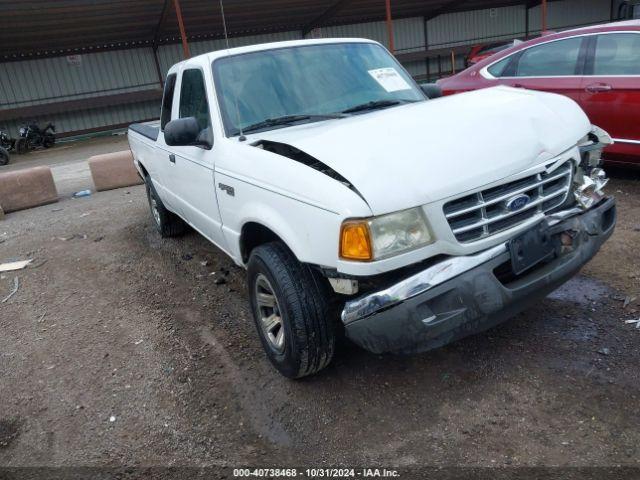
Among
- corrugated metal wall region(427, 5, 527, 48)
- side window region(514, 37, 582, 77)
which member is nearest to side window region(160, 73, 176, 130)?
side window region(514, 37, 582, 77)

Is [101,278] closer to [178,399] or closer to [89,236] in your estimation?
[89,236]

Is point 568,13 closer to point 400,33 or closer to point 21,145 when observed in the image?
point 400,33

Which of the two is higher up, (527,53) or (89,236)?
(527,53)

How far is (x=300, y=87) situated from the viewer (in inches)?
139

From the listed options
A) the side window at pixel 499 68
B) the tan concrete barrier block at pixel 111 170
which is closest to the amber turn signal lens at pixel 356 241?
the side window at pixel 499 68

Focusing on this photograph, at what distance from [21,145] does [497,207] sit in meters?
18.9

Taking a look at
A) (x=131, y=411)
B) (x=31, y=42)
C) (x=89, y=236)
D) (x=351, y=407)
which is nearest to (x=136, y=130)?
(x=89, y=236)

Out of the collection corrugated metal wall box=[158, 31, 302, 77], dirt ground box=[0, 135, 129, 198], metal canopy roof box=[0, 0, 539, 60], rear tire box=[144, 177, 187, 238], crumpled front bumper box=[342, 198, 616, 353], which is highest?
metal canopy roof box=[0, 0, 539, 60]

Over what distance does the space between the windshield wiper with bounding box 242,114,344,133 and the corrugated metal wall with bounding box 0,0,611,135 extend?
19.3 meters

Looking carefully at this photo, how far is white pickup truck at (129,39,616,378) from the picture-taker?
7.52 ft

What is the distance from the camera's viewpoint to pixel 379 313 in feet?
7.55

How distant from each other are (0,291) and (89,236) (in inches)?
61.7

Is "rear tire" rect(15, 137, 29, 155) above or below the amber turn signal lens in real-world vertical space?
below

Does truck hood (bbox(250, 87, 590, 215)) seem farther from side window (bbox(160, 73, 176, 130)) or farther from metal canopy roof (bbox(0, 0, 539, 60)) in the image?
metal canopy roof (bbox(0, 0, 539, 60))
